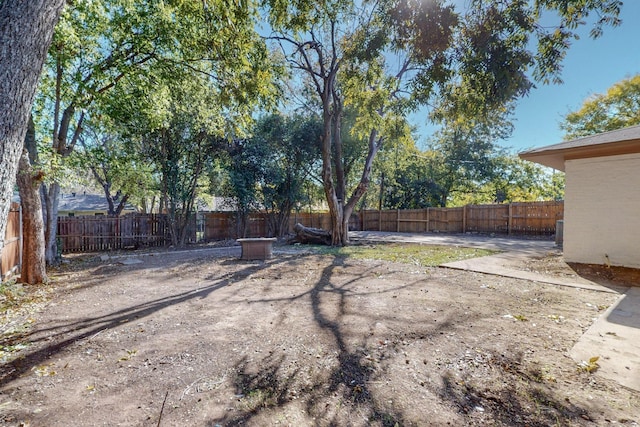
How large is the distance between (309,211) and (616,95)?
17050 mm

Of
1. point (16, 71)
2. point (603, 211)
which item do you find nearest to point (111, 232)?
point (16, 71)

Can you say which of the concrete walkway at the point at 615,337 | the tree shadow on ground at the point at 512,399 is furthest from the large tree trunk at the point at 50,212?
the concrete walkway at the point at 615,337

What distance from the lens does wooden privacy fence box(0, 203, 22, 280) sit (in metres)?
5.30

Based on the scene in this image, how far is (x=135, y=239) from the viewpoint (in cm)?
1209

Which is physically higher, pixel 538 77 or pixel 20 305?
pixel 538 77

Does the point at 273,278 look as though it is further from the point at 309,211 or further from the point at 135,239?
the point at 309,211

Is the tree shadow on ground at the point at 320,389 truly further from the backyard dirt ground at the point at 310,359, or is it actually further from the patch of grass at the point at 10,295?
the patch of grass at the point at 10,295

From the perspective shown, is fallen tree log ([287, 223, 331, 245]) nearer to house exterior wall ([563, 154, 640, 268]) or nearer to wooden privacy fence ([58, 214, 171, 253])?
wooden privacy fence ([58, 214, 171, 253])

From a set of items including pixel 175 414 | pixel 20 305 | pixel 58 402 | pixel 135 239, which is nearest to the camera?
pixel 175 414

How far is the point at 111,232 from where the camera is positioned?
11.5 m

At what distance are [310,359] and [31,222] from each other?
583cm

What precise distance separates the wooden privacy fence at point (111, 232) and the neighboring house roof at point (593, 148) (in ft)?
42.6

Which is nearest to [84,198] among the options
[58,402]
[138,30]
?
[138,30]

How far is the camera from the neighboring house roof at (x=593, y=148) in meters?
5.50
